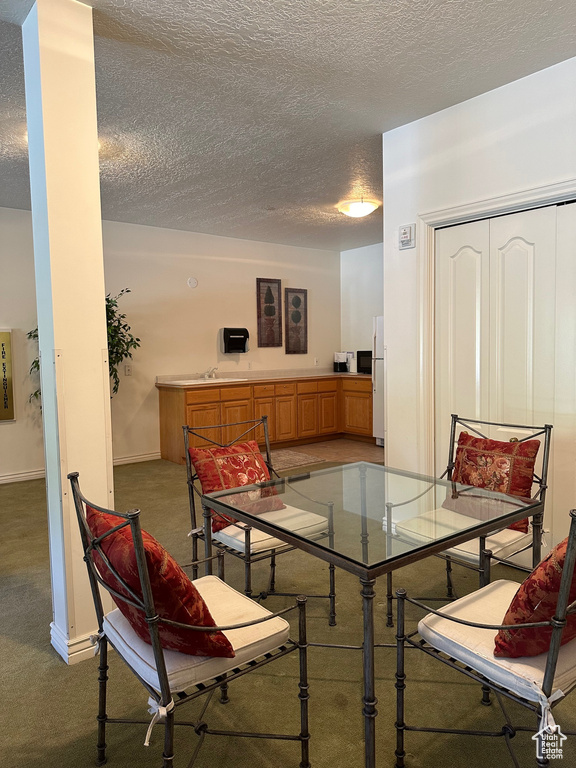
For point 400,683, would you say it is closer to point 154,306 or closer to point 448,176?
point 448,176

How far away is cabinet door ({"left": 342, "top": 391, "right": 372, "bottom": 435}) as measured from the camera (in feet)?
22.5

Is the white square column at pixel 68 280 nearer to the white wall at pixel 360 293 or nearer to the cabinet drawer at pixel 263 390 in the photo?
the cabinet drawer at pixel 263 390

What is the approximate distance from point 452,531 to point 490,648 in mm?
385

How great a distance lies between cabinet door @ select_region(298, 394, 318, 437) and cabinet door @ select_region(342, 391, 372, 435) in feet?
1.52

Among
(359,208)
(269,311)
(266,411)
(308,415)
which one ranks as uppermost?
(359,208)

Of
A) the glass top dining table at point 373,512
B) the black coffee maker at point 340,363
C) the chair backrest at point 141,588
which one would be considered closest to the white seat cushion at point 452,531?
the glass top dining table at point 373,512

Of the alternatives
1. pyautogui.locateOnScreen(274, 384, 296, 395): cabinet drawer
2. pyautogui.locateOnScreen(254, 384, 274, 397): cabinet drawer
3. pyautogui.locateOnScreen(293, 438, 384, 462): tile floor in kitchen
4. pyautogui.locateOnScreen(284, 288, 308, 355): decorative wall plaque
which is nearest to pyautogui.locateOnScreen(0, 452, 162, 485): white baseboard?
pyautogui.locateOnScreen(254, 384, 274, 397): cabinet drawer

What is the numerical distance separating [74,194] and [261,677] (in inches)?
82.3

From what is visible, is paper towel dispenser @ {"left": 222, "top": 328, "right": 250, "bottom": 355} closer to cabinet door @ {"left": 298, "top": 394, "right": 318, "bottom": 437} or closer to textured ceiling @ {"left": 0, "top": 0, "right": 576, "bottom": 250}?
cabinet door @ {"left": 298, "top": 394, "right": 318, "bottom": 437}

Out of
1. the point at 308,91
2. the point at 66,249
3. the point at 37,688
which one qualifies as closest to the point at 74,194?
the point at 66,249

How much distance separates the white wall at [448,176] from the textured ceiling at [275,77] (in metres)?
0.12

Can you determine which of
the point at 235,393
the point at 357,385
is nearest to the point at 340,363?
the point at 357,385

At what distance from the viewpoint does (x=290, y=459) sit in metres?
6.02

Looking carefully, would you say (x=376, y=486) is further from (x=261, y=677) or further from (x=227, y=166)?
(x=227, y=166)
